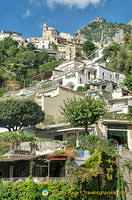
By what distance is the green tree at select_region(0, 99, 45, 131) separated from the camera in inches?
1164

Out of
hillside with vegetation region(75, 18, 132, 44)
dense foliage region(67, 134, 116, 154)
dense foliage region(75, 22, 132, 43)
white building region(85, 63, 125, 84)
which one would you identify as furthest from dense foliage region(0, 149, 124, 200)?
dense foliage region(75, 22, 132, 43)

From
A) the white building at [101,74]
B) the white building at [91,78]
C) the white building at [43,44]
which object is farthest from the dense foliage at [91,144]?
the white building at [43,44]

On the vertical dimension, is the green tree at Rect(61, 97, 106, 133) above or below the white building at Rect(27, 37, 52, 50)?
below

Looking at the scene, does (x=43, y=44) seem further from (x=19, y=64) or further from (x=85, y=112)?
(x=85, y=112)

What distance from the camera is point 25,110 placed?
98.3 ft

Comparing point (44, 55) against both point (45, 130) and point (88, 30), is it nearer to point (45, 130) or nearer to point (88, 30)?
point (45, 130)

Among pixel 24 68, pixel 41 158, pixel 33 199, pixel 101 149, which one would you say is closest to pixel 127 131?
pixel 101 149

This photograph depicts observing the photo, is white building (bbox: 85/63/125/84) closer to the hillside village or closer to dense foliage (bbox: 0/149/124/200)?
the hillside village

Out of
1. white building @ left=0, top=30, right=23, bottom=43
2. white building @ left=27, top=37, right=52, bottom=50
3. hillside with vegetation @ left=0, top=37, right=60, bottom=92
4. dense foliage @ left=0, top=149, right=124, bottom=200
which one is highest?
white building @ left=0, top=30, right=23, bottom=43

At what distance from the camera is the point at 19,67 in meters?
64.4

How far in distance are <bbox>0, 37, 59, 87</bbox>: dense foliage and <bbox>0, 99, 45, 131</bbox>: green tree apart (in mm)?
27804

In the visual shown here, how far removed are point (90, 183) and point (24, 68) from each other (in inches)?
1978

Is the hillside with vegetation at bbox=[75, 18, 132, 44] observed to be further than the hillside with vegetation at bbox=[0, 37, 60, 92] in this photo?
Yes

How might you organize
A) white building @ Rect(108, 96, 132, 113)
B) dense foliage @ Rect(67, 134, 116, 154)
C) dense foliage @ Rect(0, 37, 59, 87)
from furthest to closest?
dense foliage @ Rect(0, 37, 59, 87) < white building @ Rect(108, 96, 132, 113) < dense foliage @ Rect(67, 134, 116, 154)
